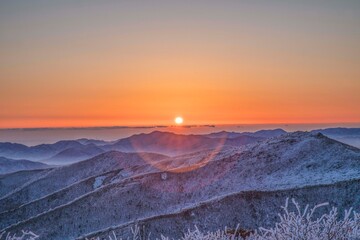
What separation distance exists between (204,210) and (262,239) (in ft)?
133

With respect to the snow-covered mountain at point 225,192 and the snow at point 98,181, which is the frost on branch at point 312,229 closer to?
the snow-covered mountain at point 225,192

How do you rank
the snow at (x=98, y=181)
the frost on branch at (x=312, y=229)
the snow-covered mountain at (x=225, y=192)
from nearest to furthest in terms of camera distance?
1. the frost on branch at (x=312, y=229)
2. the snow-covered mountain at (x=225, y=192)
3. the snow at (x=98, y=181)

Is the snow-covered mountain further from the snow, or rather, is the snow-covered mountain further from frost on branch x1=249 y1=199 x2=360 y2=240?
frost on branch x1=249 y1=199 x2=360 y2=240

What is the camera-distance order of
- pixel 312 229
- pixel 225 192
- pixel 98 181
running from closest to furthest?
pixel 312 229
pixel 225 192
pixel 98 181

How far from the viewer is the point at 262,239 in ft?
37.0

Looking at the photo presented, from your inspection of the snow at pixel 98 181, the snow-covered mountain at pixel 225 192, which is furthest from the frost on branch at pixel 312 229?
the snow at pixel 98 181

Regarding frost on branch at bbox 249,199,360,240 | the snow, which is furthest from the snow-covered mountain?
frost on branch at bbox 249,199,360,240

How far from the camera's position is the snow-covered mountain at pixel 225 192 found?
160 ft

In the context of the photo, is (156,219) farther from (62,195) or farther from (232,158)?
(62,195)

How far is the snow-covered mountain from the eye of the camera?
4862 cm

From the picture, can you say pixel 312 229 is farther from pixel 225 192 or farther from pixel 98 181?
pixel 98 181

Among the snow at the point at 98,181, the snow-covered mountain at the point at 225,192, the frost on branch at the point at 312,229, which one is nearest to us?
the frost on branch at the point at 312,229

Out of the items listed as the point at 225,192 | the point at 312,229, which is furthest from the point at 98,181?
the point at 312,229

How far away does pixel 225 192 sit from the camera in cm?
6303
